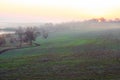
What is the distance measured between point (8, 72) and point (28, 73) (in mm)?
5227

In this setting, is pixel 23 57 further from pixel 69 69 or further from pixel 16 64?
pixel 69 69

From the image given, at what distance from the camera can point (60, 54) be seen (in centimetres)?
8338

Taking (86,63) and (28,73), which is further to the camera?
(86,63)

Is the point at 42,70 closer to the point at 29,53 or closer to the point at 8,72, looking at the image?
the point at 8,72

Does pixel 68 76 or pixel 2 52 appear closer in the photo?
pixel 68 76

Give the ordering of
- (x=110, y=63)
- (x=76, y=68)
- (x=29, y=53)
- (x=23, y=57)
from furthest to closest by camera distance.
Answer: (x=29, y=53), (x=23, y=57), (x=110, y=63), (x=76, y=68)

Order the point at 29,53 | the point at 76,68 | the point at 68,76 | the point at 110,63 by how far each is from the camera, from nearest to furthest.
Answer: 1. the point at 68,76
2. the point at 76,68
3. the point at 110,63
4. the point at 29,53

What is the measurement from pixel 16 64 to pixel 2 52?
25.0 metres

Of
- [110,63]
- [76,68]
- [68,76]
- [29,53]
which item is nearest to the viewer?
[68,76]

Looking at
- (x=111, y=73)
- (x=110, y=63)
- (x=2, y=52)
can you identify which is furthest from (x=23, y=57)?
(x=111, y=73)

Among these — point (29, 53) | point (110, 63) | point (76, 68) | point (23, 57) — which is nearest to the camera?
point (76, 68)

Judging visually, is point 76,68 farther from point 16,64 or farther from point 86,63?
point 16,64

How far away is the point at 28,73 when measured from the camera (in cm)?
5803

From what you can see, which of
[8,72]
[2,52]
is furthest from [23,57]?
[8,72]
